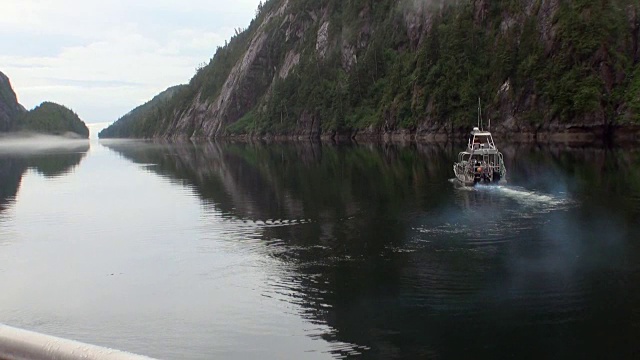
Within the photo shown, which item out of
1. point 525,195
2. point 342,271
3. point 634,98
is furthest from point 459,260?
point 634,98

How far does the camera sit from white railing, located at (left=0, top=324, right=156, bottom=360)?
281 inches

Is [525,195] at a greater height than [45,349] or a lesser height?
lesser

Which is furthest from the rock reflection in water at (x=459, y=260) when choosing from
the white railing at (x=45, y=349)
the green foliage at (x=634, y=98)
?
the green foliage at (x=634, y=98)

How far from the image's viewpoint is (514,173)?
64562 mm

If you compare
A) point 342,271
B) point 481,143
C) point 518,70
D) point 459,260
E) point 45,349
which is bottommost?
point 342,271

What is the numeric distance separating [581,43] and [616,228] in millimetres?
103323

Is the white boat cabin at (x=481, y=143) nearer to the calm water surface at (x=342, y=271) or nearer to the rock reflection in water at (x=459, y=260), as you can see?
the rock reflection in water at (x=459, y=260)

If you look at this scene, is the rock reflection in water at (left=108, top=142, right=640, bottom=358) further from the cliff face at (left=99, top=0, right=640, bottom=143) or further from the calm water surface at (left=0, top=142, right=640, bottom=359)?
the cliff face at (left=99, top=0, right=640, bottom=143)

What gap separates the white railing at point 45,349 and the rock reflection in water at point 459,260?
39.6ft

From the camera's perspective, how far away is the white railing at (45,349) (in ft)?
23.4

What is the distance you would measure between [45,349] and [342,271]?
21.2m

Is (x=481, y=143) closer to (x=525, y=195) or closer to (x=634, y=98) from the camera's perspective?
(x=525, y=195)

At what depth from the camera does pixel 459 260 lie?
94.6 feet

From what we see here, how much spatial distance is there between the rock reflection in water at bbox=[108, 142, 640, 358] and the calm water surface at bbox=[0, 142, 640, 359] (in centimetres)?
10
